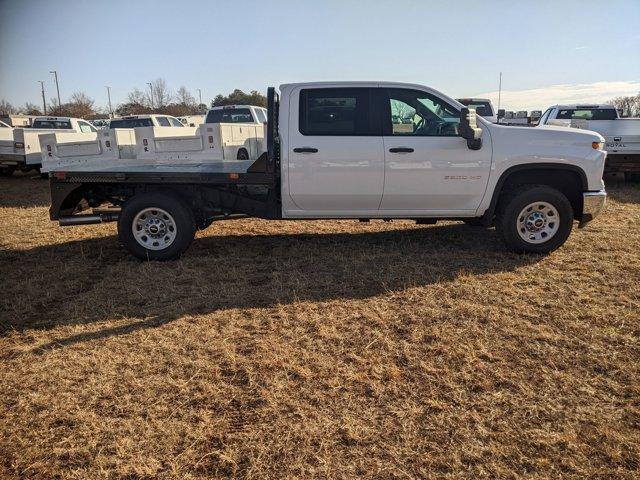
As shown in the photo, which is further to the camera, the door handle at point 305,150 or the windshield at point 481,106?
the windshield at point 481,106

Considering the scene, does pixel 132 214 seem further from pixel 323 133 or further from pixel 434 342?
pixel 434 342

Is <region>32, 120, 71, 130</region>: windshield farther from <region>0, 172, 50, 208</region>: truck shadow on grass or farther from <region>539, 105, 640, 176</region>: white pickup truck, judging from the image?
<region>539, 105, 640, 176</region>: white pickup truck

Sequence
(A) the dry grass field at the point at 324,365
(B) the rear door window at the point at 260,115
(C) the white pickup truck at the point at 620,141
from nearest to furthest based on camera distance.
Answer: (A) the dry grass field at the point at 324,365 < (C) the white pickup truck at the point at 620,141 < (B) the rear door window at the point at 260,115

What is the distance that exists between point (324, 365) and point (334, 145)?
2761 mm

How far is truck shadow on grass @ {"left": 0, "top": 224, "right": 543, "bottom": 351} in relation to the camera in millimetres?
4395

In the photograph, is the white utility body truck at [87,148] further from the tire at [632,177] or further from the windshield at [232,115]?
the tire at [632,177]

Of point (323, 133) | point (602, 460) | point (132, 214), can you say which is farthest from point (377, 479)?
point (132, 214)

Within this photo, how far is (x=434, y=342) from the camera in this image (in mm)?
3650

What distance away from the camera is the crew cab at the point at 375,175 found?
539cm

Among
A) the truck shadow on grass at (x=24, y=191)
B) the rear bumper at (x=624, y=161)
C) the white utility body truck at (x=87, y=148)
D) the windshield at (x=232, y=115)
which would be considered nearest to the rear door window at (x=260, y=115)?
the windshield at (x=232, y=115)

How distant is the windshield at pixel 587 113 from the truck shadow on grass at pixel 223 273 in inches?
333

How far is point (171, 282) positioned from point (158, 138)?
2.20 meters

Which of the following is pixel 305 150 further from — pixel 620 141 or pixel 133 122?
pixel 133 122

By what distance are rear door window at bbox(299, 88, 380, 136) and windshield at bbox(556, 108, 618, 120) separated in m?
10.3
